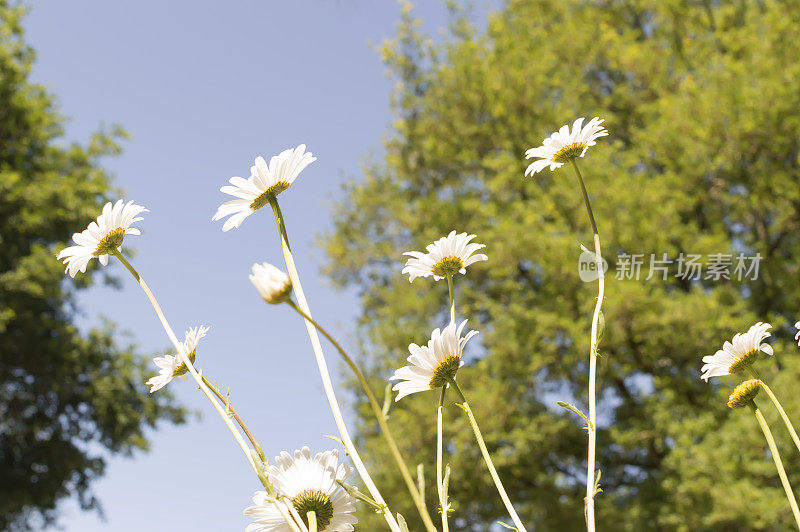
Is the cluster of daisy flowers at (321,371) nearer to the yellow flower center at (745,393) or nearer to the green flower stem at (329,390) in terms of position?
the green flower stem at (329,390)

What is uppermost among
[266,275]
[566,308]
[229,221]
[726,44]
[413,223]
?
[726,44]

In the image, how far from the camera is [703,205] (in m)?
8.22

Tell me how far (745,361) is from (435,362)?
39 cm

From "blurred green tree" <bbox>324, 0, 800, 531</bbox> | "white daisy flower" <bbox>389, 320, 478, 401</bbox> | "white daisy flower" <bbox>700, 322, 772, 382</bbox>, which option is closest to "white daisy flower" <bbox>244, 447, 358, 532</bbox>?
"white daisy flower" <bbox>389, 320, 478, 401</bbox>

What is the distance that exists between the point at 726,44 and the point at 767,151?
1.78m

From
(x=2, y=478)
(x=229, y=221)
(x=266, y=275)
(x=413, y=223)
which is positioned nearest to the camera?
(x=266, y=275)

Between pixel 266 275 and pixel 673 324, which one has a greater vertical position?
pixel 673 324

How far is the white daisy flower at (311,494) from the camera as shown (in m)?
0.66

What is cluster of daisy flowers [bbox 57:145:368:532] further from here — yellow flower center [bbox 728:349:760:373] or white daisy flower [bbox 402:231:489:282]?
yellow flower center [bbox 728:349:760:373]

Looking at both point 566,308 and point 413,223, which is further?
point 413,223

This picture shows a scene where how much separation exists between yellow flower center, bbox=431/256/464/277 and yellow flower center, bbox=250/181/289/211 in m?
0.26

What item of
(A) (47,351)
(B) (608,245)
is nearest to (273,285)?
(B) (608,245)

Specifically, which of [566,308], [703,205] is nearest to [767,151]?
[703,205]

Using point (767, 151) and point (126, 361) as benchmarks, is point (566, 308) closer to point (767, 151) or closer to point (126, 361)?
point (767, 151)
